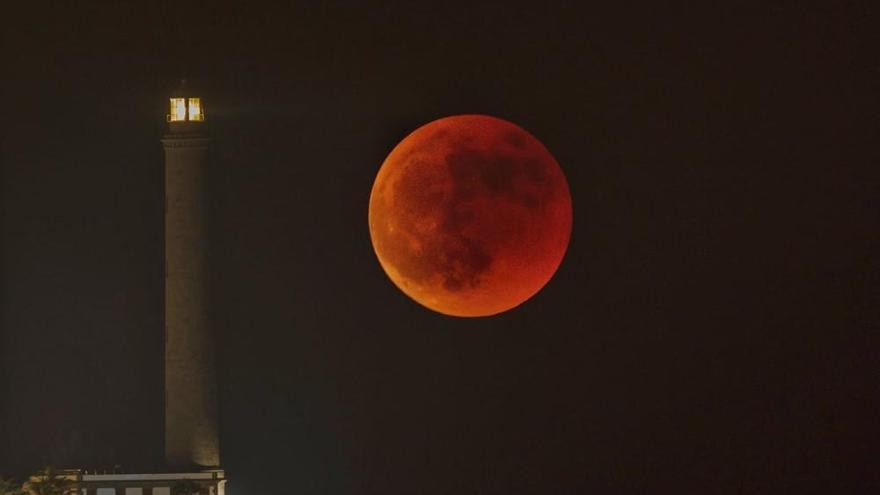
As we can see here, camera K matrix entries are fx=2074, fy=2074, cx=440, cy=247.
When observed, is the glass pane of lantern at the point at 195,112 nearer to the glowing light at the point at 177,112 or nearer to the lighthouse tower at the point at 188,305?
the lighthouse tower at the point at 188,305

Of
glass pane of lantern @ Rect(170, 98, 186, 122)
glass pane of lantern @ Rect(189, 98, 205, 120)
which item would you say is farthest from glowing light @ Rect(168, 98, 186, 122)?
glass pane of lantern @ Rect(189, 98, 205, 120)

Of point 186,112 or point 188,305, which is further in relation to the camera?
point 188,305

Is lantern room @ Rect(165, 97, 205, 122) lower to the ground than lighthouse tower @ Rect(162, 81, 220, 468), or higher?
higher

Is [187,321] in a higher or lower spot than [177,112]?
lower

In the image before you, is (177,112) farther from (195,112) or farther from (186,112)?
(195,112)

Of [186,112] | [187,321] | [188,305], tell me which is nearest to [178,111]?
[186,112]

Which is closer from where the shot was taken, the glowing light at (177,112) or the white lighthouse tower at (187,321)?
the white lighthouse tower at (187,321)

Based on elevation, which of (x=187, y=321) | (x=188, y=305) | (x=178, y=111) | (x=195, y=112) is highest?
(x=178, y=111)

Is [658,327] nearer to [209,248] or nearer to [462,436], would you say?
[462,436]

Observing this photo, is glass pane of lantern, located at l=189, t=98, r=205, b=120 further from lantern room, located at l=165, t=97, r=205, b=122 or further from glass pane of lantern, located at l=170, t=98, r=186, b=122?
glass pane of lantern, located at l=170, t=98, r=186, b=122

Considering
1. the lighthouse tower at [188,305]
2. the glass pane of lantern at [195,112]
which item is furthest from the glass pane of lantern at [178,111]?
the glass pane of lantern at [195,112]
